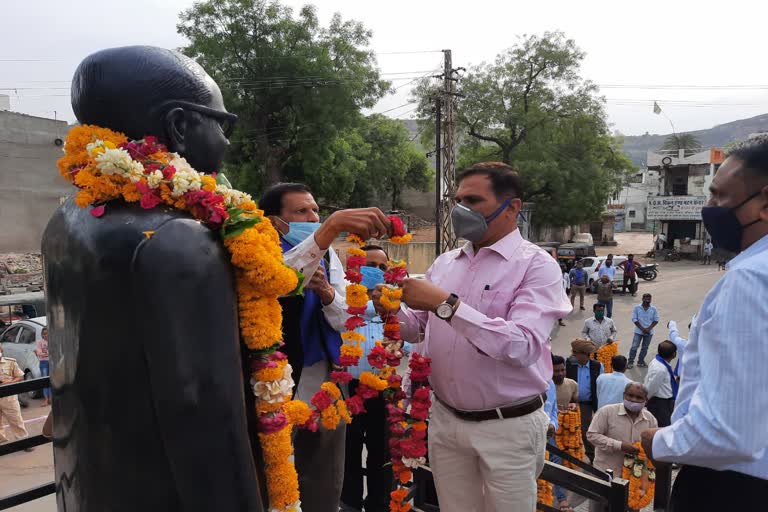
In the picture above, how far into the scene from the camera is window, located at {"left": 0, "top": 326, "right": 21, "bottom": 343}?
9758 mm

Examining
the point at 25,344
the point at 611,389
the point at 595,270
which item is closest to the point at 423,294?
the point at 611,389

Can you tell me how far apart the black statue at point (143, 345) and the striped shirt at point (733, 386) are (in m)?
1.31

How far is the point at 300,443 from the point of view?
244 centimetres

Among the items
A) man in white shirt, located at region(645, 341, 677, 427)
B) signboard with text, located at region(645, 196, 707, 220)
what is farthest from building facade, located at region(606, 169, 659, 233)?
man in white shirt, located at region(645, 341, 677, 427)

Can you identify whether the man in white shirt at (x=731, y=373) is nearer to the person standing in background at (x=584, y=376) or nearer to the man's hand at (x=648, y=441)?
the man's hand at (x=648, y=441)

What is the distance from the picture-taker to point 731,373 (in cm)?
155

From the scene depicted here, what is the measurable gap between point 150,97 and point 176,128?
0.10m

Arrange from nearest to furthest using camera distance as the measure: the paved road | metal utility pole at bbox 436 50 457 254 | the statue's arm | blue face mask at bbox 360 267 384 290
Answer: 1. the statue's arm
2. blue face mask at bbox 360 267 384 290
3. the paved road
4. metal utility pole at bbox 436 50 457 254

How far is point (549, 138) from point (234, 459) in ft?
99.9

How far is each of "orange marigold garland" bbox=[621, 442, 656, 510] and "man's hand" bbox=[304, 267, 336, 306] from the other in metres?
3.68

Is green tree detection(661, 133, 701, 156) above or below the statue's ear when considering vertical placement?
above

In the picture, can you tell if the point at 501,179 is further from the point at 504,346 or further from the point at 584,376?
the point at 584,376

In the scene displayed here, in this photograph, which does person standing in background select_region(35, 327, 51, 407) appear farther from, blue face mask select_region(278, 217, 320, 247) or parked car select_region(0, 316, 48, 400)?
blue face mask select_region(278, 217, 320, 247)

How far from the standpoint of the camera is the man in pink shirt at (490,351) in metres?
2.28
